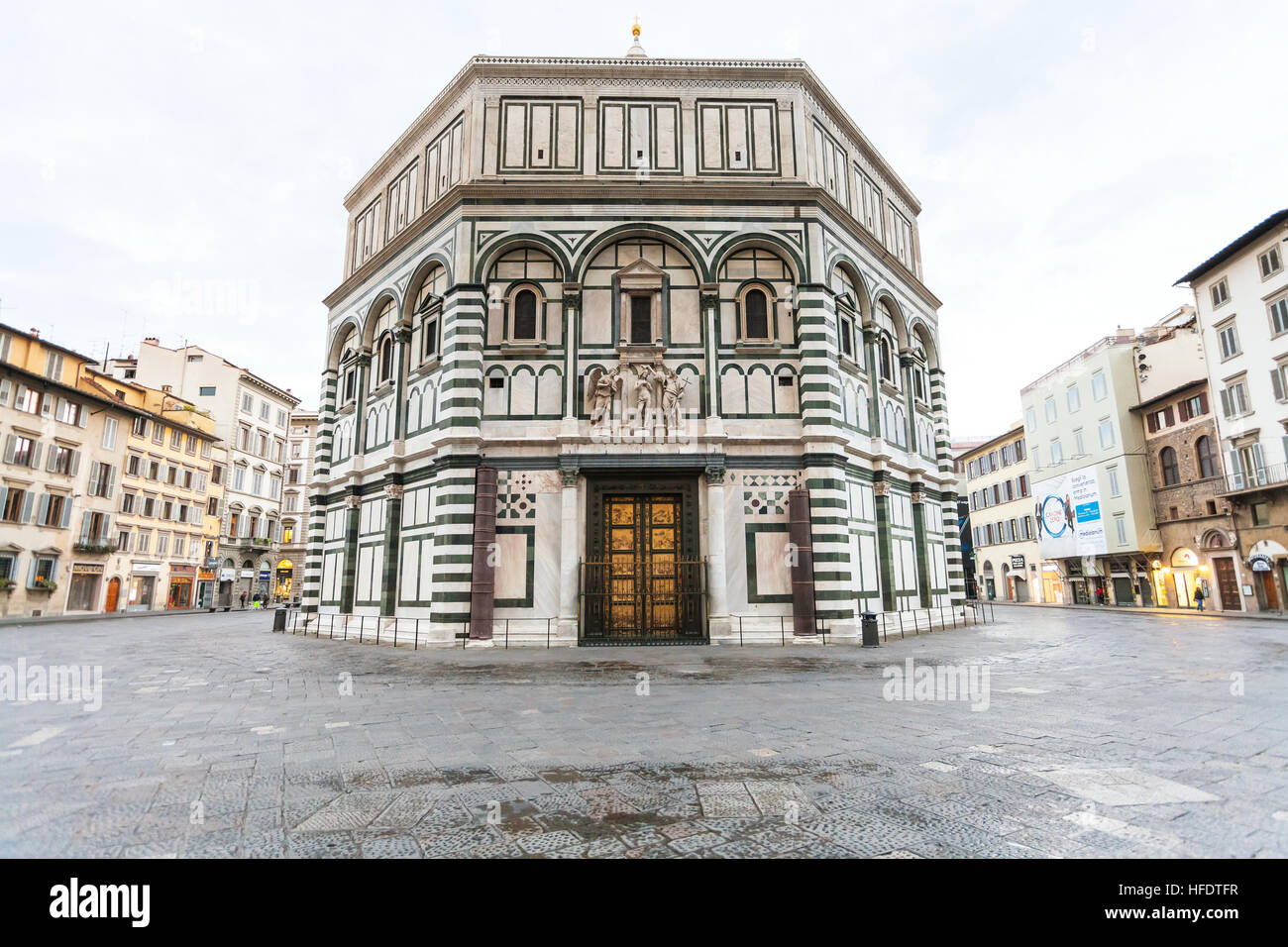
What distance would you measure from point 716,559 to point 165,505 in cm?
3961

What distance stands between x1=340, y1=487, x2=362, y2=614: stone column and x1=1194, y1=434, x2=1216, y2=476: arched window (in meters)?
37.7

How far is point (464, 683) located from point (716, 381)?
996cm

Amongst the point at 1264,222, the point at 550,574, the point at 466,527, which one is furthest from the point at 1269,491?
the point at 466,527

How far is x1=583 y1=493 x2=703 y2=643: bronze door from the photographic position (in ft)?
Answer: 50.0

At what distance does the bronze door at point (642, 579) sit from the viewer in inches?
599

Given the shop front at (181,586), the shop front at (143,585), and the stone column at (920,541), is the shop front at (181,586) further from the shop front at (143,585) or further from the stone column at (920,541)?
the stone column at (920,541)

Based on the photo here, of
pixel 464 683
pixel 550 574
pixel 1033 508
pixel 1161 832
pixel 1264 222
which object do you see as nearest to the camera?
pixel 1161 832

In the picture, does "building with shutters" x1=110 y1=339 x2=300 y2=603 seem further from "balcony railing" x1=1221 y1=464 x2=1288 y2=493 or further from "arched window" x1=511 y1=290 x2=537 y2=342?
"balcony railing" x1=1221 y1=464 x2=1288 y2=493

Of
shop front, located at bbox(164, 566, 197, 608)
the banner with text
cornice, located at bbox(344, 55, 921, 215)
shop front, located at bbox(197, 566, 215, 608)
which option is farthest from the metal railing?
the banner with text

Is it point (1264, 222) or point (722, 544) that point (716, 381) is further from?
point (1264, 222)

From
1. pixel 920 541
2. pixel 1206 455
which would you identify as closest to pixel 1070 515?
pixel 1206 455

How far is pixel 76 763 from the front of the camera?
4730 millimetres

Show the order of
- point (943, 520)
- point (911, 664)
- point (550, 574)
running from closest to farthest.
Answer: point (911, 664)
point (550, 574)
point (943, 520)

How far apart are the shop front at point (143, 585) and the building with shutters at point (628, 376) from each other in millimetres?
25652
